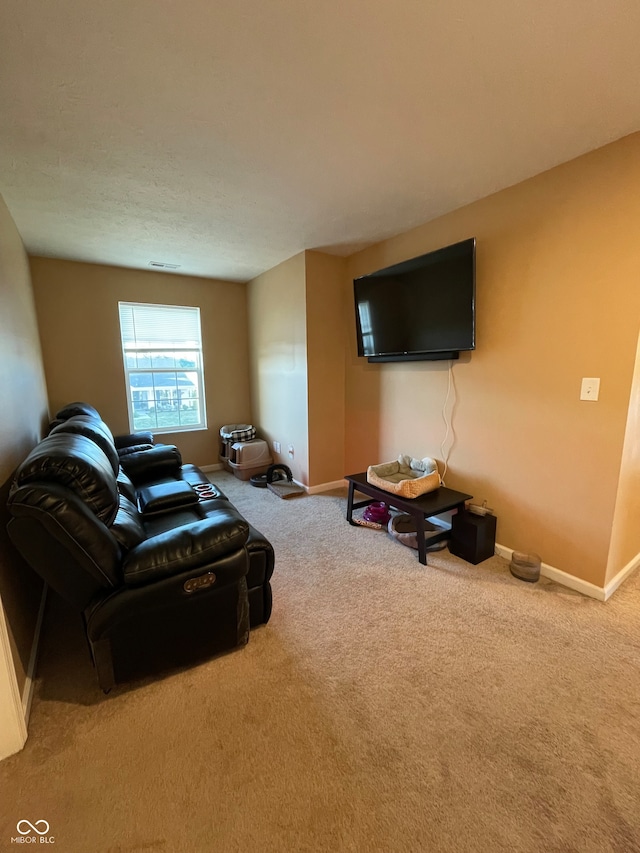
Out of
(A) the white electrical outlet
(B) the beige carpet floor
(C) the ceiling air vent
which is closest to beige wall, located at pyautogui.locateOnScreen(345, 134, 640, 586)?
(A) the white electrical outlet

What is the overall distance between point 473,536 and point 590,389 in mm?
1161

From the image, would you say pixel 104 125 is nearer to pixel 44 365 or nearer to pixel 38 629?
pixel 38 629

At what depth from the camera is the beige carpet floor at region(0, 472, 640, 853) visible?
1.05 meters

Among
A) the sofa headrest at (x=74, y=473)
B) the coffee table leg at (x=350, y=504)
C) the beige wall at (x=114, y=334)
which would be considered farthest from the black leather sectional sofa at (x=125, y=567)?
the beige wall at (x=114, y=334)

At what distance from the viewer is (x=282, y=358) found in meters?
4.04

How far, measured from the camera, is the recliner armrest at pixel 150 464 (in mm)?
2877

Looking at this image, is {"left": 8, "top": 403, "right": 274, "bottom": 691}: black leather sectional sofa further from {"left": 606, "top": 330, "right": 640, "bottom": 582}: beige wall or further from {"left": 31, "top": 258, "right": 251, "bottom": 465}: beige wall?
{"left": 31, "top": 258, "right": 251, "bottom": 465}: beige wall

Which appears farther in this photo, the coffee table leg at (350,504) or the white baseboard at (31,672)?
the coffee table leg at (350,504)


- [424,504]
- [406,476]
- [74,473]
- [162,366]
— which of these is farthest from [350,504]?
[162,366]

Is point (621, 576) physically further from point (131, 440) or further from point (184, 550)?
point (131, 440)

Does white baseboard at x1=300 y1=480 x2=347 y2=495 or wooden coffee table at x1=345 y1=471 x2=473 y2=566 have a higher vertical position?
wooden coffee table at x1=345 y1=471 x2=473 y2=566

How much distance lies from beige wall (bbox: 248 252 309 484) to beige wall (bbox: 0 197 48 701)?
7.41ft

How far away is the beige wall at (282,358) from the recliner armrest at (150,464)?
1.37m

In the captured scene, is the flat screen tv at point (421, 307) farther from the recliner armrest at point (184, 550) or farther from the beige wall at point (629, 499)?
the recliner armrest at point (184, 550)
